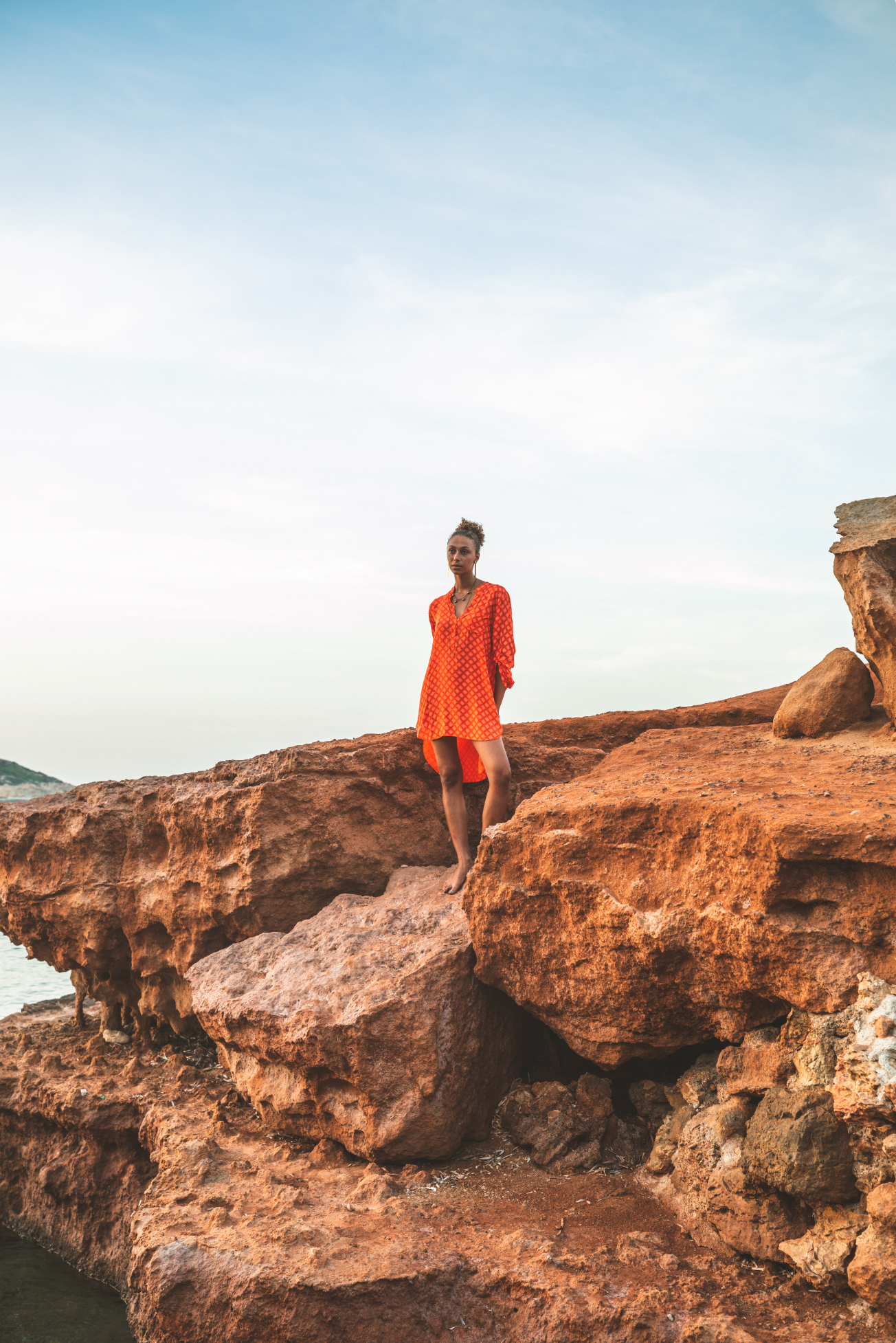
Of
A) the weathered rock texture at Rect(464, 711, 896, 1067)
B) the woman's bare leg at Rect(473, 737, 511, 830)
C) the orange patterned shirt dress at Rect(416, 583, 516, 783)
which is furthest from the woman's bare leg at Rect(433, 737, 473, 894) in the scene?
the weathered rock texture at Rect(464, 711, 896, 1067)

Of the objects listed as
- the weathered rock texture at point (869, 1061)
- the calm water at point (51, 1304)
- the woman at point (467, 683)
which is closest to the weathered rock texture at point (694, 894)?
the weathered rock texture at point (869, 1061)

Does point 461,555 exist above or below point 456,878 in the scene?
above

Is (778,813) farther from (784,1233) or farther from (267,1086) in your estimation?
(267,1086)

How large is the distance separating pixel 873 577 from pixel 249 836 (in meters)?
4.31

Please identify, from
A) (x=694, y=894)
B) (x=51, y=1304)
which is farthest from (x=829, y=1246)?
(x=51, y=1304)

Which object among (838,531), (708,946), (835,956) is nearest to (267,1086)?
(708,946)

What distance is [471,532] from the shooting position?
6.02 meters

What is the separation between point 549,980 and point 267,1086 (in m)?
1.83

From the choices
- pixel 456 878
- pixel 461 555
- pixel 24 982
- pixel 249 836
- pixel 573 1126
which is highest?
pixel 461 555

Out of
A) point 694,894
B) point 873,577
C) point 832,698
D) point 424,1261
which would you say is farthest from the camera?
point 832,698

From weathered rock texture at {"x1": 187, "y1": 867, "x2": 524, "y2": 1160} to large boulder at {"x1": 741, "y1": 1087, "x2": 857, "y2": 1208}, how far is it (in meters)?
1.66

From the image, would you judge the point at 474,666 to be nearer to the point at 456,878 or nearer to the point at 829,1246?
the point at 456,878

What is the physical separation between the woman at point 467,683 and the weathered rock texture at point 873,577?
2031 millimetres

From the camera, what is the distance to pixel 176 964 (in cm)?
727
